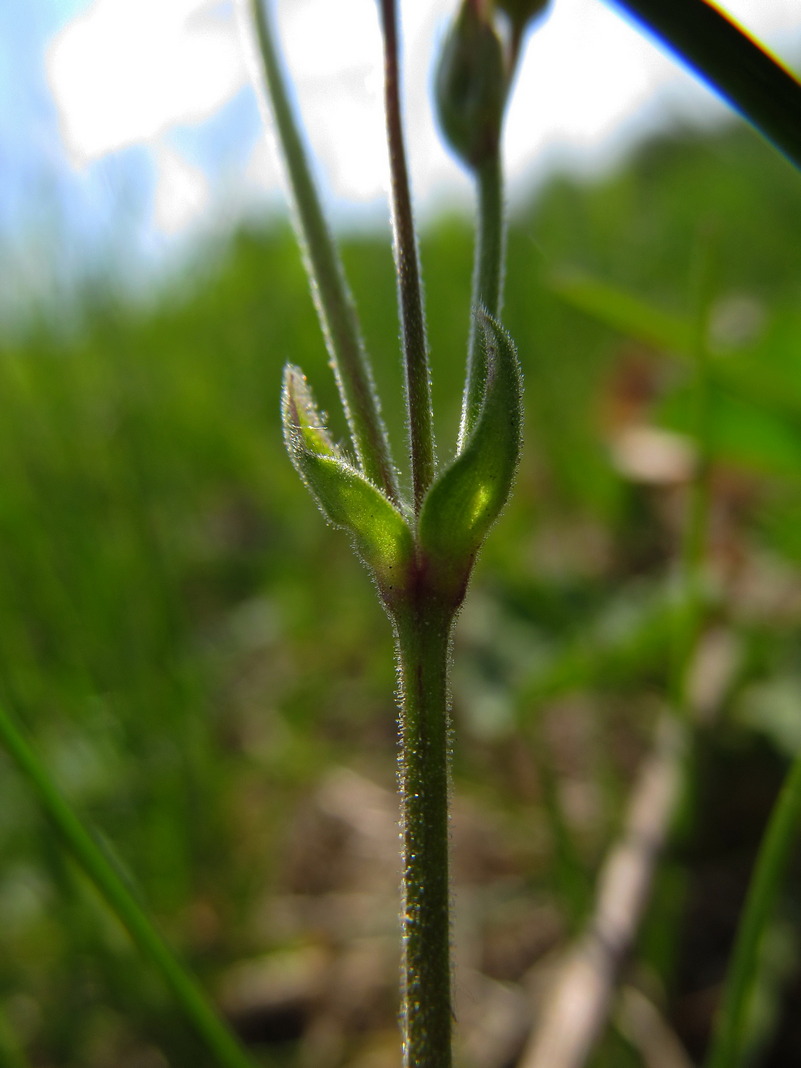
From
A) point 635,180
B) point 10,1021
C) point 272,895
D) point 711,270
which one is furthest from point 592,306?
point 635,180

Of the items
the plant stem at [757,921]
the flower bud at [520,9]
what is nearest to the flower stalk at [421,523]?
the flower bud at [520,9]

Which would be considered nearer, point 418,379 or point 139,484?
point 418,379

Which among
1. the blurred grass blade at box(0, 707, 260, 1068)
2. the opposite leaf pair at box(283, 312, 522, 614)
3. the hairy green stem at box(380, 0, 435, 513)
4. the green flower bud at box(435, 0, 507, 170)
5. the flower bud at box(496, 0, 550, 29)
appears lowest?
the blurred grass blade at box(0, 707, 260, 1068)

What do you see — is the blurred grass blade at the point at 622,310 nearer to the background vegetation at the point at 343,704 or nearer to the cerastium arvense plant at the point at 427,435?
the background vegetation at the point at 343,704

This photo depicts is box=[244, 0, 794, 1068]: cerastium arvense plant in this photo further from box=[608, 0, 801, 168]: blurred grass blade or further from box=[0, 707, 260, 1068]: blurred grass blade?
box=[0, 707, 260, 1068]: blurred grass blade

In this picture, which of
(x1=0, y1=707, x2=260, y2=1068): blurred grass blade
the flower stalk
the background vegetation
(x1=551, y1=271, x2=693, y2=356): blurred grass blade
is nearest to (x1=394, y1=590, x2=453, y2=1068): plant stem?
the flower stalk

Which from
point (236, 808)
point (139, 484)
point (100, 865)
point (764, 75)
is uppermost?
point (764, 75)

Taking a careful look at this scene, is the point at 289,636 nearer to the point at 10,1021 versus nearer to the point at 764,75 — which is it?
the point at 10,1021
